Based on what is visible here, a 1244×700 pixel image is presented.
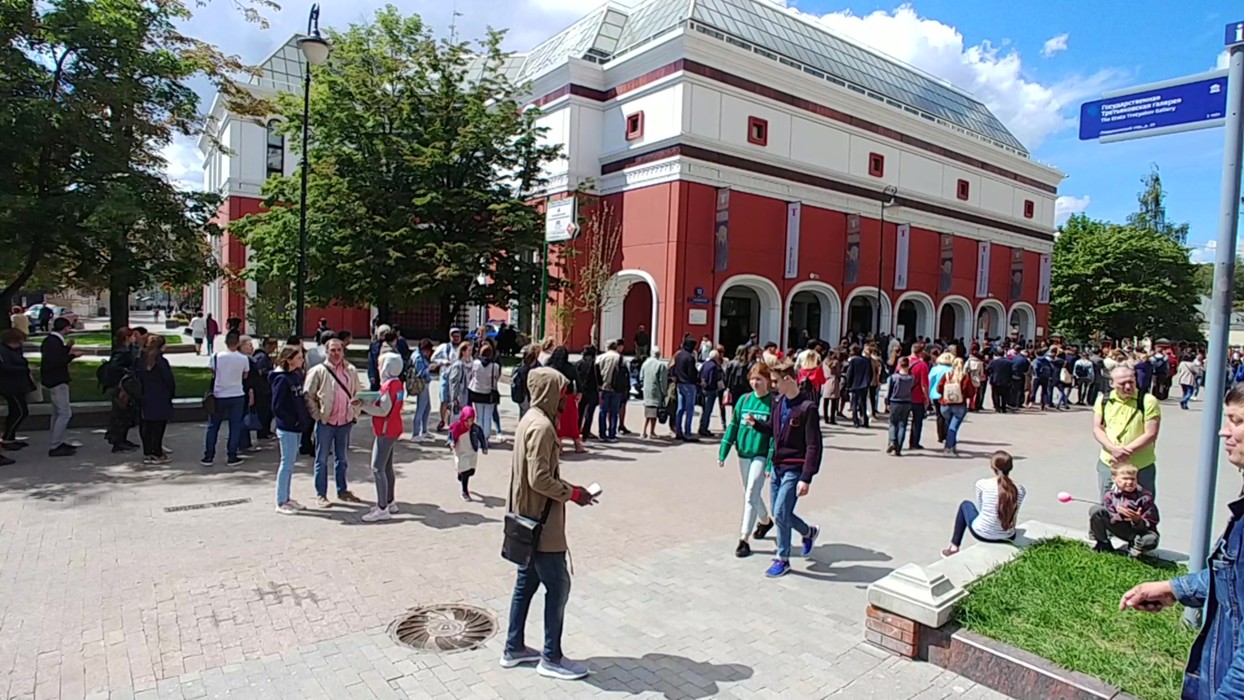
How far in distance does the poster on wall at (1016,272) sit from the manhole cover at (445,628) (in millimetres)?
46634

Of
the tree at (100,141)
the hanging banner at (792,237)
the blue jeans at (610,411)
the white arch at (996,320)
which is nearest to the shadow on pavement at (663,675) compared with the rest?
the blue jeans at (610,411)

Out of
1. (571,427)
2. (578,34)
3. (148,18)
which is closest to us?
(571,427)

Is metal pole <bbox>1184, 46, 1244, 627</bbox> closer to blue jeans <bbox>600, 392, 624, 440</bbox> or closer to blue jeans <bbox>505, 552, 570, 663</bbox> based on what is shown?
blue jeans <bbox>505, 552, 570, 663</bbox>

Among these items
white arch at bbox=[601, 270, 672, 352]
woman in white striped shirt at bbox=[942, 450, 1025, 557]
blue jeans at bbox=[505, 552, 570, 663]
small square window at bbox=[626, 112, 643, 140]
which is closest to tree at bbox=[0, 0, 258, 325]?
blue jeans at bbox=[505, 552, 570, 663]

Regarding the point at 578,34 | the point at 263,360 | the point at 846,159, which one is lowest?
the point at 263,360

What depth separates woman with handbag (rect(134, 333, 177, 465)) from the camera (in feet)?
30.6

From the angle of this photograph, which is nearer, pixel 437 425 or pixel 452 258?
pixel 437 425

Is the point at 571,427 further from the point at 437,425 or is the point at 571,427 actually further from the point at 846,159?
the point at 846,159

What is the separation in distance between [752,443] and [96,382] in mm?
15548

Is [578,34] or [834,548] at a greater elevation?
[578,34]

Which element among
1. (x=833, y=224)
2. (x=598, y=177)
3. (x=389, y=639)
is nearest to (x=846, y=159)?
(x=833, y=224)

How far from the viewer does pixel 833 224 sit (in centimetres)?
3259

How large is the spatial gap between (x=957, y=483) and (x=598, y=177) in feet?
76.0

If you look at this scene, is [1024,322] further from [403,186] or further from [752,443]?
[752,443]
